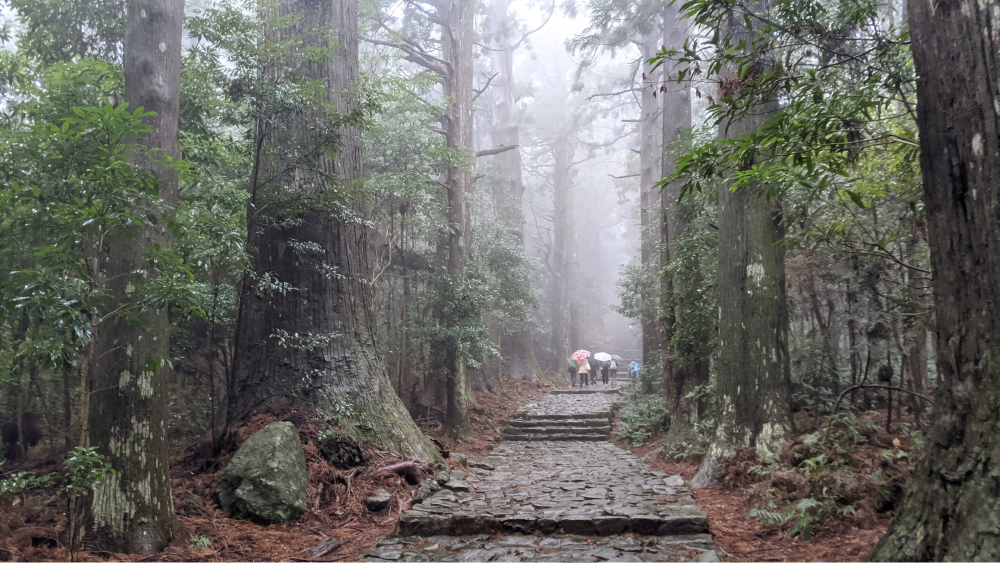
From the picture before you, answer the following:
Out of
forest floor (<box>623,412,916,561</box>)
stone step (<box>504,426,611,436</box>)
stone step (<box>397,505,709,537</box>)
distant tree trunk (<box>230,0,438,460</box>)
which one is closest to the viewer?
forest floor (<box>623,412,916,561</box>)

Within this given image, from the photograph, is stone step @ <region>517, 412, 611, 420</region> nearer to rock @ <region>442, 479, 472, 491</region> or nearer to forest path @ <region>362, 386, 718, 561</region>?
forest path @ <region>362, 386, 718, 561</region>

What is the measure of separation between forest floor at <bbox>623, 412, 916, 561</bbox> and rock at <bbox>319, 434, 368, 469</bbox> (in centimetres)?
390

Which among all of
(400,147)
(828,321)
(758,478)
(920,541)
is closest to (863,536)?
(920,541)

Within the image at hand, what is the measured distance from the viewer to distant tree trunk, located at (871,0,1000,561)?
9.78 feet

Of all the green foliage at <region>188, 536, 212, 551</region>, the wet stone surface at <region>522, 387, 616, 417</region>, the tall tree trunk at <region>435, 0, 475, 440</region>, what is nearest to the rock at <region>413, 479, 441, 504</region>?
the green foliage at <region>188, 536, 212, 551</region>

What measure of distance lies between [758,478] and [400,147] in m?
9.96

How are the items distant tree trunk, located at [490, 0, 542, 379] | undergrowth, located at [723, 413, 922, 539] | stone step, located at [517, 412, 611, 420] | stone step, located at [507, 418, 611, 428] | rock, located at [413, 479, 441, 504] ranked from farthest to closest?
1. distant tree trunk, located at [490, 0, 542, 379]
2. stone step, located at [517, 412, 611, 420]
3. stone step, located at [507, 418, 611, 428]
4. rock, located at [413, 479, 441, 504]
5. undergrowth, located at [723, 413, 922, 539]

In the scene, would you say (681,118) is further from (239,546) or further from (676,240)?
(239,546)

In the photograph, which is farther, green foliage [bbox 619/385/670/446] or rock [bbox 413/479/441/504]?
green foliage [bbox 619/385/670/446]

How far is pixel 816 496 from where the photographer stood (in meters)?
4.93

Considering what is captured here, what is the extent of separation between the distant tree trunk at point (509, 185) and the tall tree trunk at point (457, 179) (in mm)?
5109

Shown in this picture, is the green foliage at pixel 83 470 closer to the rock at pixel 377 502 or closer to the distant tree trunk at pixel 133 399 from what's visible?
the distant tree trunk at pixel 133 399

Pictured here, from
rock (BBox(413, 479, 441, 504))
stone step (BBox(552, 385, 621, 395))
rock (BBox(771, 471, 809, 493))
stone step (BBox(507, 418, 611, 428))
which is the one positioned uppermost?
rock (BBox(771, 471, 809, 493))

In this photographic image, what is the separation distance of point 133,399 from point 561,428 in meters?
9.91
